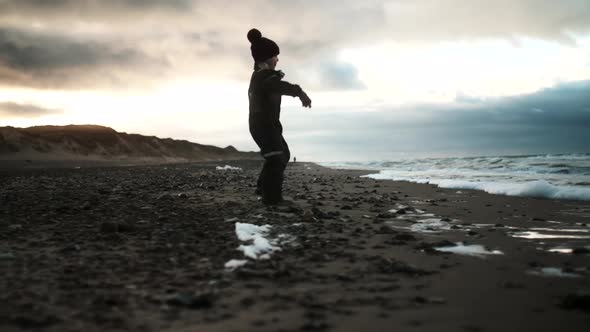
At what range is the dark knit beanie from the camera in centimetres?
660

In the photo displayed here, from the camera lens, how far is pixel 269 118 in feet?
20.9

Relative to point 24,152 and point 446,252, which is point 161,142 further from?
point 446,252

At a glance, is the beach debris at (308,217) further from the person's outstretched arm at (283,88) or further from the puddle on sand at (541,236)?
the puddle on sand at (541,236)

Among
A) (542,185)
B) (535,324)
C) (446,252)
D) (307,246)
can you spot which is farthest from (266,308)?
(542,185)

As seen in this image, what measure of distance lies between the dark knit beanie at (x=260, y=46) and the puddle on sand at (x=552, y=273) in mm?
5149

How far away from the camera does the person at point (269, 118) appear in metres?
6.26

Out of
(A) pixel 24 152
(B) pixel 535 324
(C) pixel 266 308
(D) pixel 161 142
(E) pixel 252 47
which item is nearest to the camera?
(B) pixel 535 324

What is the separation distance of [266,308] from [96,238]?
2.46m

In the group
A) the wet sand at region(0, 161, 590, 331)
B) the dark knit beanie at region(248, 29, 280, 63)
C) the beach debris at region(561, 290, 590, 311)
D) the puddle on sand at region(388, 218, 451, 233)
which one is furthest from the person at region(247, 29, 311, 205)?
the beach debris at region(561, 290, 590, 311)

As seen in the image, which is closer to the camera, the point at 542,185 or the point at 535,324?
the point at 535,324

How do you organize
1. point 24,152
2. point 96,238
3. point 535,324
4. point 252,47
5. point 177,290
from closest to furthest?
point 535,324 < point 177,290 < point 96,238 < point 252,47 < point 24,152

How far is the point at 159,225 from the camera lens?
4.51 metres

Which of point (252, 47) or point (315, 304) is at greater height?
point (252, 47)

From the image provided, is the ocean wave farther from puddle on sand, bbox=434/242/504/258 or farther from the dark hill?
the dark hill
